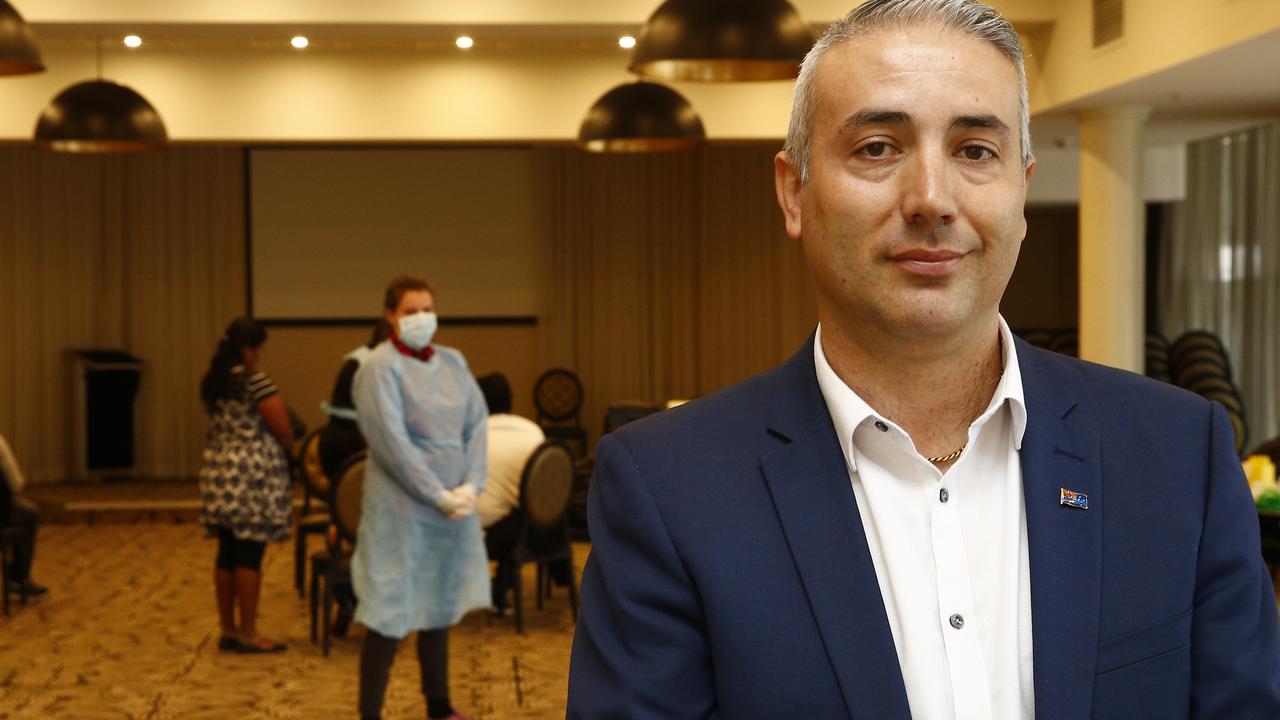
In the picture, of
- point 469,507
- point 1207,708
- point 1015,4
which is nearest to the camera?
point 1207,708

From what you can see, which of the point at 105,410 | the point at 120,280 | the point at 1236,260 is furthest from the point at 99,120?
the point at 1236,260

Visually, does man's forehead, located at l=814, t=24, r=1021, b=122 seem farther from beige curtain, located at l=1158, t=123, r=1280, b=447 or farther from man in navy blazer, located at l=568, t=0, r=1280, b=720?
beige curtain, located at l=1158, t=123, r=1280, b=447

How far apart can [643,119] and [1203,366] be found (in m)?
6.68

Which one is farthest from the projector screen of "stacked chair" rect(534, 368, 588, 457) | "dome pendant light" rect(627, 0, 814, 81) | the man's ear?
the man's ear

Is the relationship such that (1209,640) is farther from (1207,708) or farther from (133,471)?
(133,471)

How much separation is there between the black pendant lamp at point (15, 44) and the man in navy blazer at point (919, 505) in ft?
14.5

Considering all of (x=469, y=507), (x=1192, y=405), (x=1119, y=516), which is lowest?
(x=469, y=507)

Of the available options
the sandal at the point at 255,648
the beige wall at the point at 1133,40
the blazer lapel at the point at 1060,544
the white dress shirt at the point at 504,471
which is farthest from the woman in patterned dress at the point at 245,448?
the blazer lapel at the point at 1060,544

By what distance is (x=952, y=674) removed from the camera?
1325 mm

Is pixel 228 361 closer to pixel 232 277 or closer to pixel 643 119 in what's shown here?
pixel 643 119

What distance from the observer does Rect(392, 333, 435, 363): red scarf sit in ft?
17.8

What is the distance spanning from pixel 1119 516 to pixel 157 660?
6658 mm

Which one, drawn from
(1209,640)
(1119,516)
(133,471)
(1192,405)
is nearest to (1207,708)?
(1209,640)

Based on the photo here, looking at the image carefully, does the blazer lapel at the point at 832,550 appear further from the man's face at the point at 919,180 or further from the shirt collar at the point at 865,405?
the man's face at the point at 919,180
